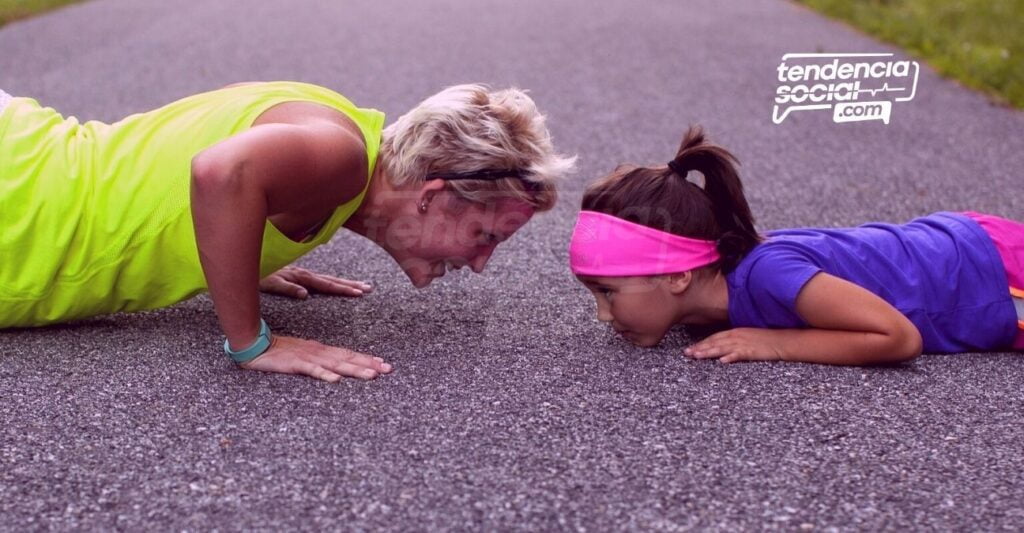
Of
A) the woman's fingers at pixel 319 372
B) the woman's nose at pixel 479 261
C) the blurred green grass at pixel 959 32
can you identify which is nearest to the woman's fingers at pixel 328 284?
the woman's nose at pixel 479 261

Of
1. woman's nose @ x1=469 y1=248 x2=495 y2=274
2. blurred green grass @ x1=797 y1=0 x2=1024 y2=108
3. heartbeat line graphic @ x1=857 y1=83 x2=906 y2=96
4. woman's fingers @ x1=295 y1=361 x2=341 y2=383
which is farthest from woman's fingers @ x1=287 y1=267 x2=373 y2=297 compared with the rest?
blurred green grass @ x1=797 y1=0 x2=1024 y2=108

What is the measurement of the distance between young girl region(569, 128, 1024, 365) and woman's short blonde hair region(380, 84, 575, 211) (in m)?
0.18

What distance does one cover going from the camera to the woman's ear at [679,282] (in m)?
2.67

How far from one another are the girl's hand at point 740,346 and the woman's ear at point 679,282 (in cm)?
14

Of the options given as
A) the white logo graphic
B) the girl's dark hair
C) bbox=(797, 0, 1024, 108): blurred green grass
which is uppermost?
the girl's dark hair

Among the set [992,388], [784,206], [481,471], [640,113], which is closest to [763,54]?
[640,113]

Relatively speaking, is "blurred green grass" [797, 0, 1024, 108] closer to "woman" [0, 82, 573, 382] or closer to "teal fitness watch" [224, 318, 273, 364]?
"woman" [0, 82, 573, 382]

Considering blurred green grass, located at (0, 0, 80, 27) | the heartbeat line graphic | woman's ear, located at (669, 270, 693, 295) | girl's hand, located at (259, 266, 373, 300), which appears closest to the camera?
woman's ear, located at (669, 270, 693, 295)

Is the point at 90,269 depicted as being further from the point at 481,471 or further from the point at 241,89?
the point at 481,471

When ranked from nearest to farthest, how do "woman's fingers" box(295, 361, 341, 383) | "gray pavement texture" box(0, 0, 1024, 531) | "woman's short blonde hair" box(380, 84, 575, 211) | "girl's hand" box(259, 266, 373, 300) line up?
1. "gray pavement texture" box(0, 0, 1024, 531)
2. "woman's fingers" box(295, 361, 341, 383)
3. "woman's short blonde hair" box(380, 84, 575, 211)
4. "girl's hand" box(259, 266, 373, 300)

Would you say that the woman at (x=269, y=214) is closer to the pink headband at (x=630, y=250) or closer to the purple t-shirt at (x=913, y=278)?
the pink headband at (x=630, y=250)

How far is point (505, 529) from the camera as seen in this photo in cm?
181

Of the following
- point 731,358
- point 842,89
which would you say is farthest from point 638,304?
point 842,89

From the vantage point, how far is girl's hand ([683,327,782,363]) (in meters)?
2.61
